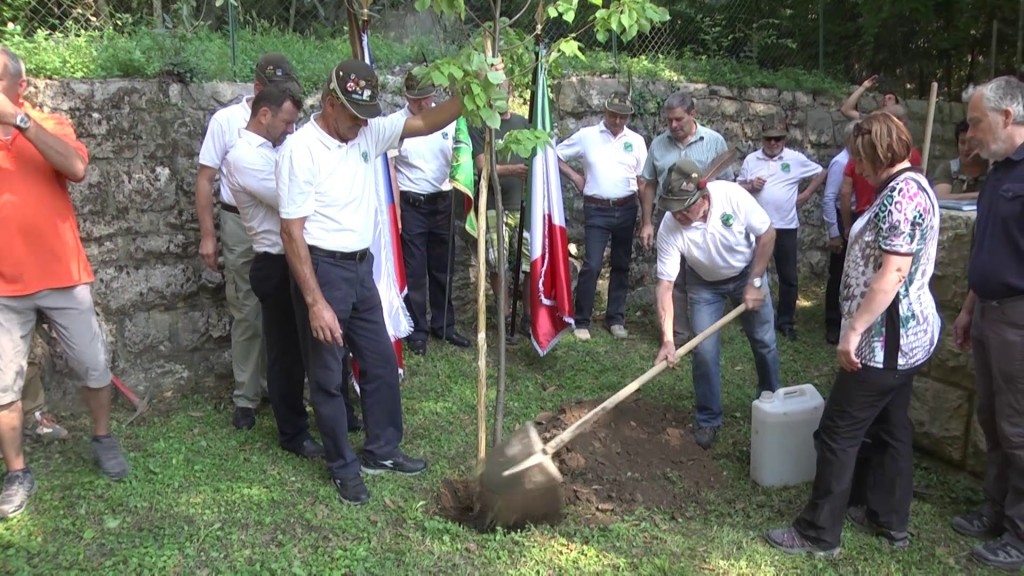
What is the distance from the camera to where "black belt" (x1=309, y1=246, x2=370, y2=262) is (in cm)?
369

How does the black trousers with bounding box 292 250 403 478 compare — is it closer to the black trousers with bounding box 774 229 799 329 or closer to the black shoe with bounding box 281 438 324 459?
the black shoe with bounding box 281 438 324 459

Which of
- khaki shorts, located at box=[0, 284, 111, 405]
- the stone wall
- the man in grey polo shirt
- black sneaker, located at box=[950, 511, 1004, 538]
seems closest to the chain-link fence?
the stone wall

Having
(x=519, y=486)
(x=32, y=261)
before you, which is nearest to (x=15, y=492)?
(x=32, y=261)

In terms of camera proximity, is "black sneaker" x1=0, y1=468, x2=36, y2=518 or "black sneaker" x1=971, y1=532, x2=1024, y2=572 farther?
"black sneaker" x1=0, y1=468, x2=36, y2=518

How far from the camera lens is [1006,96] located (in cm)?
323

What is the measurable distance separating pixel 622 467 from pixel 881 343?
5.00 feet

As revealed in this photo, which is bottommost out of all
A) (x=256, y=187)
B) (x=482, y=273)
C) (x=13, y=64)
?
(x=482, y=273)

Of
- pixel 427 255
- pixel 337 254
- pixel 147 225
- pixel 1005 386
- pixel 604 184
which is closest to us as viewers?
pixel 1005 386

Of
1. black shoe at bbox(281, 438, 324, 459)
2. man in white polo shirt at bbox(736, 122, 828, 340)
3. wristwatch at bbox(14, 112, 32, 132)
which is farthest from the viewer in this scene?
man in white polo shirt at bbox(736, 122, 828, 340)

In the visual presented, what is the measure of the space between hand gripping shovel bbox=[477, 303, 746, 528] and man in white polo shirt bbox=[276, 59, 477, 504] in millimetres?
669

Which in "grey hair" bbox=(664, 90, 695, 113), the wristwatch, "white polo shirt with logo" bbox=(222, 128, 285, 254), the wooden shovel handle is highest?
"grey hair" bbox=(664, 90, 695, 113)

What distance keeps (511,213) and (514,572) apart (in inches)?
146

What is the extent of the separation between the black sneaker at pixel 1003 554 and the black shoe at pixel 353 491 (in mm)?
2695

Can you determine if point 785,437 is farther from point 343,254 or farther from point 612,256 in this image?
point 612,256
